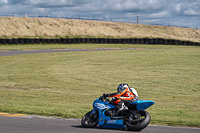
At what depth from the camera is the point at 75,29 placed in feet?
230

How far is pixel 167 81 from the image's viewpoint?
15.2m

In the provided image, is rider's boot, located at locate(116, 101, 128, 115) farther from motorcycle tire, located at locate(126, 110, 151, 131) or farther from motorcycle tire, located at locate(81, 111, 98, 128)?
motorcycle tire, located at locate(81, 111, 98, 128)

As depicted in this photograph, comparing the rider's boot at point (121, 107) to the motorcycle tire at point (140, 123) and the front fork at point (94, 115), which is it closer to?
the motorcycle tire at point (140, 123)

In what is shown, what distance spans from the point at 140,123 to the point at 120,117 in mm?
596

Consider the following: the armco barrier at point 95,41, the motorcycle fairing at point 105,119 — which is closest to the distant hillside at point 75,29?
the armco barrier at point 95,41

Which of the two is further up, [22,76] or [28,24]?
[28,24]

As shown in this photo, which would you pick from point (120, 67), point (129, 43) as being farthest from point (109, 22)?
point (120, 67)

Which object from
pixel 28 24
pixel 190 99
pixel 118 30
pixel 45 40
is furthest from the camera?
pixel 118 30

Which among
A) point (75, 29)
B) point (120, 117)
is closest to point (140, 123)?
point (120, 117)

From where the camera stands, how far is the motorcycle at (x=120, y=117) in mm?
6607

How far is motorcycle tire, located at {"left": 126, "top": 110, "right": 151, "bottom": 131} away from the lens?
6.45 meters

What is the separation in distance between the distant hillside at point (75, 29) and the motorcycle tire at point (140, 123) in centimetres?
4948

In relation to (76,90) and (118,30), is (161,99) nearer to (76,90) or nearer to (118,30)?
(76,90)

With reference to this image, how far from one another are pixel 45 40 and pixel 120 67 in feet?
85.1
